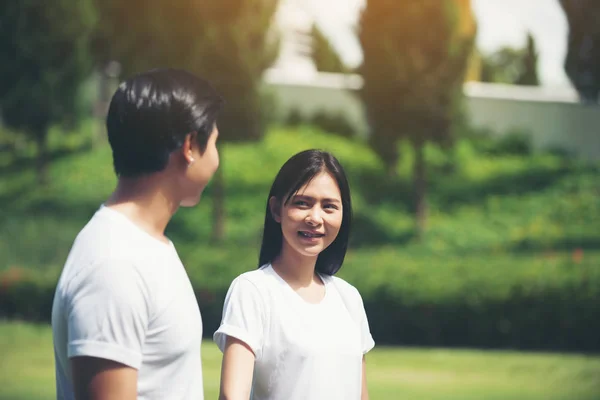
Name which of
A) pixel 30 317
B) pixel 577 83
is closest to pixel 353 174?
pixel 577 83

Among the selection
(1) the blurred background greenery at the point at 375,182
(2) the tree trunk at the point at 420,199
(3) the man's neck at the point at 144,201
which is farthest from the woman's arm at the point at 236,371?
(2) the tree trunk at the point at 420,199

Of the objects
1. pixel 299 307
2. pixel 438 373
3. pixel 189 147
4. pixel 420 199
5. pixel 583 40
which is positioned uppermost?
pixel 583 40

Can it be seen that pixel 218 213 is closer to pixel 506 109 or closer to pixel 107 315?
pixel 506 109

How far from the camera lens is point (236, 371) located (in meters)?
1.79

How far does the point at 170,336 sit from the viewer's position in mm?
1446

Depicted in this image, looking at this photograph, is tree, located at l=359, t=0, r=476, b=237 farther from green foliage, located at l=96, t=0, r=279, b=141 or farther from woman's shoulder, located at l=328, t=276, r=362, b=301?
woman's shoulder, located at l=328, t=276, r=362, b=301

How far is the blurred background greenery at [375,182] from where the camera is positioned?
9656 millimetres

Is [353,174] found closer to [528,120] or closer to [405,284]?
[528,120]

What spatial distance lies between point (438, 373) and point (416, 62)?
6124 millimetres

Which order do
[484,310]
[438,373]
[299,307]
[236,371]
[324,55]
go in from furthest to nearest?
1. [324,55]
2. [484,310]
3. [438,373]
4. [299,307]
5. [236,371]

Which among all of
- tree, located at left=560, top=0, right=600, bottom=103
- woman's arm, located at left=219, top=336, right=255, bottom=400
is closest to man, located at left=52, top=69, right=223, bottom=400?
woman's arm, located at left=219, top=336, right=255, bottom=400

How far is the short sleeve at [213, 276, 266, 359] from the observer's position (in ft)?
6.02

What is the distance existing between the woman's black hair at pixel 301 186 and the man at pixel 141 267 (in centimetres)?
42

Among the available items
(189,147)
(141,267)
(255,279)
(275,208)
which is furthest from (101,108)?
(141,267)
